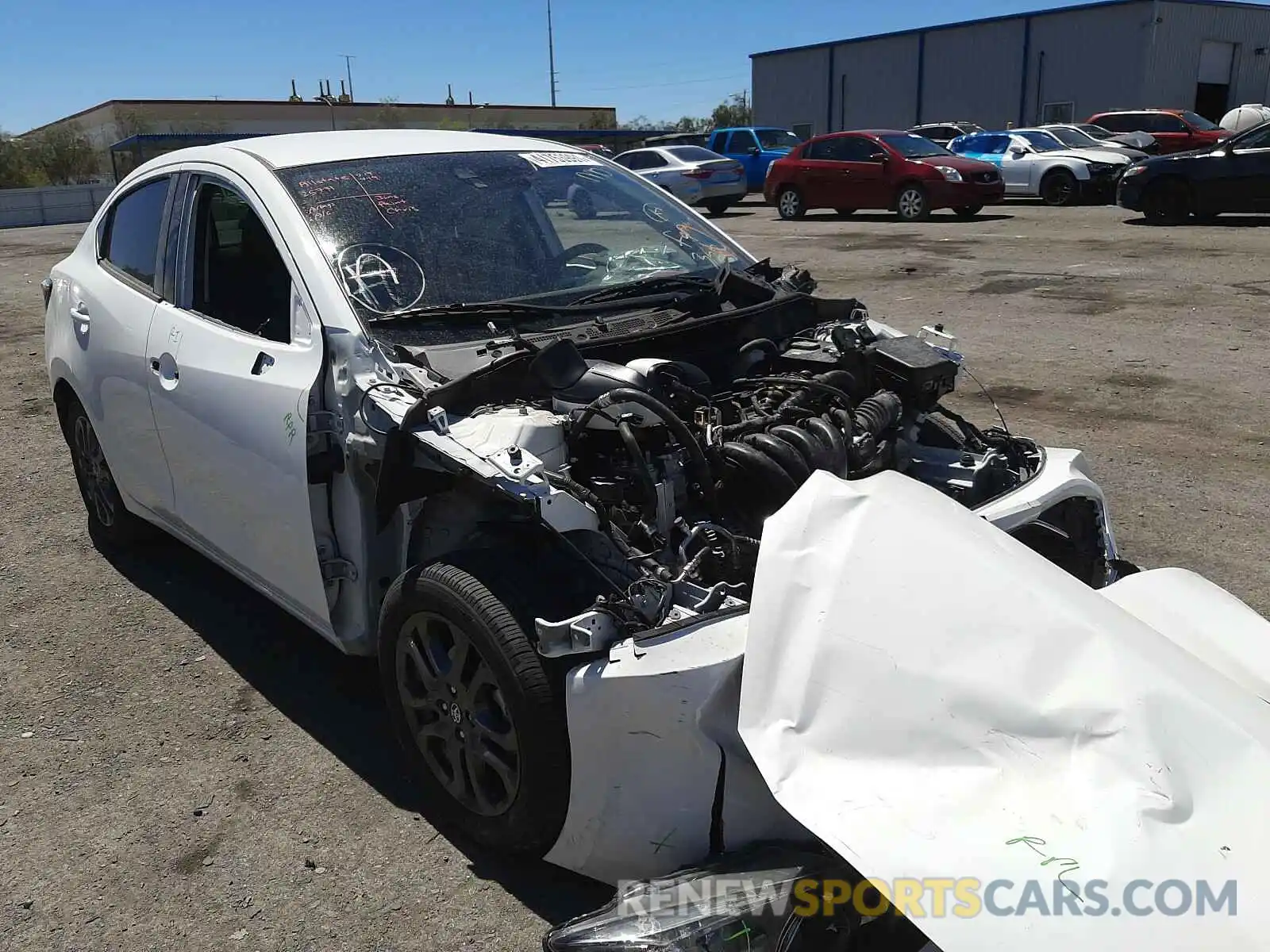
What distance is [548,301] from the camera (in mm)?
3629

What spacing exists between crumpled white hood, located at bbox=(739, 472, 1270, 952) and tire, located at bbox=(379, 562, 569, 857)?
62cm

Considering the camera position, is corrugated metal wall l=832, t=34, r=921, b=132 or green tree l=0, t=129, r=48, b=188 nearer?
corrugated metal wall l=832, t=34, r=921, b=132

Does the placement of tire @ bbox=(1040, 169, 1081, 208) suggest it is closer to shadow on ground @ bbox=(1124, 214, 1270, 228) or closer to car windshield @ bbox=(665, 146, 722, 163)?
shadow on ground @ bbox=(1124, 214, 1270, 228)

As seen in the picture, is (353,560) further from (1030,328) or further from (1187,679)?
(1030,328)

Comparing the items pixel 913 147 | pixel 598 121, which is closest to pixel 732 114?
pixel 598 121

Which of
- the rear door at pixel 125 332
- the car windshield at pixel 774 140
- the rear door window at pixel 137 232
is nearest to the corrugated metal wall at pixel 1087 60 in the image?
the car windshield at pixel 774 140

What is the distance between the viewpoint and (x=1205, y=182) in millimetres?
16219

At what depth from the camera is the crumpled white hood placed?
5.62 ft

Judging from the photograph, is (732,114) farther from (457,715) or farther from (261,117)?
(457,715)

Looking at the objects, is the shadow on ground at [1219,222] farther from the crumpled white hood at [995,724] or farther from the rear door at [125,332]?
the crumpled white hood at [995,724]

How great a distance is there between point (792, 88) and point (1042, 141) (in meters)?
25.7

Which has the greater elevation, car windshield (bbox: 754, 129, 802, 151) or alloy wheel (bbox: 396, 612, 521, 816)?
car windshield (bbox: 754, 129, 802, 151)

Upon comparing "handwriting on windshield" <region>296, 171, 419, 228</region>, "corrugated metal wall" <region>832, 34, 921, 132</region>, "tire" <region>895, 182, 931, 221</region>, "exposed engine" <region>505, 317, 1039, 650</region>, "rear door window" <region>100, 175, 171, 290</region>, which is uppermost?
"corrugated metal wall" <region>832, 34, 921, 132</region>

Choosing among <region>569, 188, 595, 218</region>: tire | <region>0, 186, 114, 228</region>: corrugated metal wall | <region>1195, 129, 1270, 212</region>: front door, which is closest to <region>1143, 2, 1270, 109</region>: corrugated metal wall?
<region>1195, 129, 1270, 212</region>: front door
